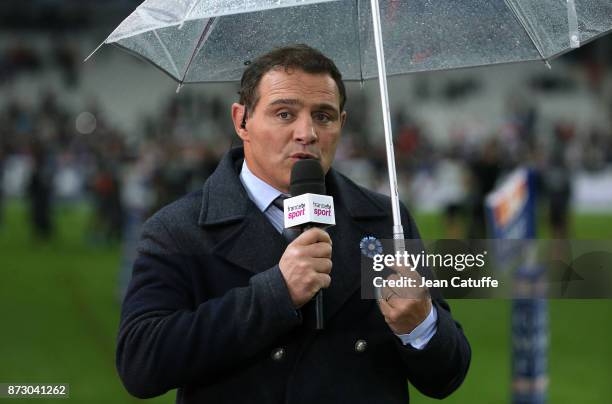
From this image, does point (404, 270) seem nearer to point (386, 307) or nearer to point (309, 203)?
point (386, 307)

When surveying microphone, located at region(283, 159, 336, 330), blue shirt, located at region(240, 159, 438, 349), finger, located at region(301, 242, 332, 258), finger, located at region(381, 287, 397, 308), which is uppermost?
blue shirt, located at region(240, 159, 438, 349)

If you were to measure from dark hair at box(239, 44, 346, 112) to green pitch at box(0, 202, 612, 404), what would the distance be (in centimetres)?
226

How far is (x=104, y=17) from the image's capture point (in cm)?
3541

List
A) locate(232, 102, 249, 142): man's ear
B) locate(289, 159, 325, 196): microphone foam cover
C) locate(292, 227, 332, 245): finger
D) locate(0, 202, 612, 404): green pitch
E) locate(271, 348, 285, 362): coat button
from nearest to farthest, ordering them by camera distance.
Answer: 1. locate(292, 227, 332, 245): finger
2. locate(289, 159, 325, 196): microphone foam cover
3. locate(271, 348, 285, 362): coat button
4. locate(232, 102, 249, 142): man's ear
5. locate(0, 202, 612, 404): green pitch

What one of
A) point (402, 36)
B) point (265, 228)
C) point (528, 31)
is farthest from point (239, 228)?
point (528, 31)

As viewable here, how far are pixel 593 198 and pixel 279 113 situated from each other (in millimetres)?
23430

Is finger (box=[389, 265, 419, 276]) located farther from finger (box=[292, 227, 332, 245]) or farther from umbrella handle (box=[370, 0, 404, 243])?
finger (box=[292, 227, 332, 245])

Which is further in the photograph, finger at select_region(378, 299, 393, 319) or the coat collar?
the coat collar

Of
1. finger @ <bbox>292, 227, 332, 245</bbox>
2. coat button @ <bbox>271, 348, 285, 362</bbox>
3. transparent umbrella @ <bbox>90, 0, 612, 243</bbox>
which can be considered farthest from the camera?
transparent umbrella @ <bbox>90, 0, 612, 243</bbox>

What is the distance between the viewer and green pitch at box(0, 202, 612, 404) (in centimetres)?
819

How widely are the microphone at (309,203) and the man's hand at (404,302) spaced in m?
0.16

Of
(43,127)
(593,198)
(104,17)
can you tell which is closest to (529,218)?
(593,198)

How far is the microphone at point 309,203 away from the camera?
2.44m

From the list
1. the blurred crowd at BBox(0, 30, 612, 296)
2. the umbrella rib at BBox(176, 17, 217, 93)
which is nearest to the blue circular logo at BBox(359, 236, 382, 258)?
the umbrella rib at BBox(176, 17, 217, 93)
